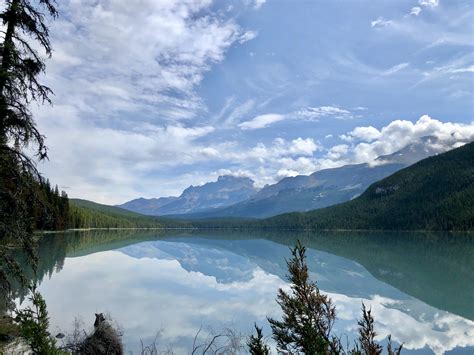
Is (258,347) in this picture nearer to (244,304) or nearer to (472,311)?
(244,304)

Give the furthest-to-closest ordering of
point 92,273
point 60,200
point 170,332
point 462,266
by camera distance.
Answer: point 60,200 < point 462,266 < point 92,273 < point 170,332

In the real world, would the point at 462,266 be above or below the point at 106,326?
below

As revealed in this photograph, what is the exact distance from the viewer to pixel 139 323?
21.9 metres

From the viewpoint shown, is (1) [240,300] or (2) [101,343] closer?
(2) [101,343]

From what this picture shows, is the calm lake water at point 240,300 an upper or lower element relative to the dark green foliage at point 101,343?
lower

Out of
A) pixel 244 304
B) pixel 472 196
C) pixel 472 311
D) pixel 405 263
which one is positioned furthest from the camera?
pixel 472 196

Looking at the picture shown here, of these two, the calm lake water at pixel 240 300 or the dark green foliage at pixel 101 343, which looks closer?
the dark green foliage at pixel 101 343

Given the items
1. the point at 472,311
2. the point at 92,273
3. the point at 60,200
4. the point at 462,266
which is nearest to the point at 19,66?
the point at 472,311

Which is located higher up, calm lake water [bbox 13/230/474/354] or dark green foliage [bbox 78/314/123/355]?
dark green foliage [bbox 78/314/123/355]

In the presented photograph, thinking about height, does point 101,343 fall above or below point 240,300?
above

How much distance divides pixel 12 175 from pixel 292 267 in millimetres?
9909

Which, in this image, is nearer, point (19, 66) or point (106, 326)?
point (19, 66)

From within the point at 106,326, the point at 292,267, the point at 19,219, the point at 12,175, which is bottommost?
the point at 106,326

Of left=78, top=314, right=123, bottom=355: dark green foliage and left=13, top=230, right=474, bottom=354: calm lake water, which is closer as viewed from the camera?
left=78, top=314, right=123, bottom=355: dark green foliage
